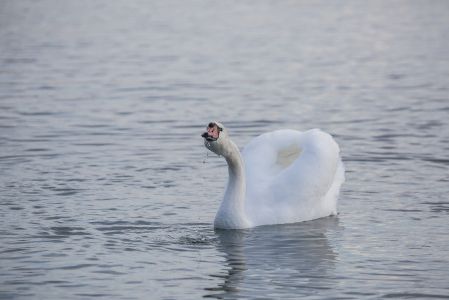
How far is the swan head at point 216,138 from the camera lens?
41.8 feet

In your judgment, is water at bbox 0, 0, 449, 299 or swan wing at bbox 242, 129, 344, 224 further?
A: swan wing at bbox 242, 129, 344, 224

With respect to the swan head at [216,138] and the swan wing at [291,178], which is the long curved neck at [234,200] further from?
the swan head at [216,138]

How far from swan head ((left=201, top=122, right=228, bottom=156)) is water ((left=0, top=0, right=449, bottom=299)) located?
111 centimetres

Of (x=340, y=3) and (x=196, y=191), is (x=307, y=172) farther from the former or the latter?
(x=340, y=3)

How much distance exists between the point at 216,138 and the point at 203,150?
5741 millimetres

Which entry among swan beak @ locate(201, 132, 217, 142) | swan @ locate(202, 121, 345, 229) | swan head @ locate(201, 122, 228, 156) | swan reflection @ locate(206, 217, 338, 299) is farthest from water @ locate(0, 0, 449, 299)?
swan beak @ locate(201, 132, 217, 142)

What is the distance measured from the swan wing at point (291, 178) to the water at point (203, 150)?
0.21 meters

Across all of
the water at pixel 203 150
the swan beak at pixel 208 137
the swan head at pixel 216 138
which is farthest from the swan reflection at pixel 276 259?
the swan beak at pixel 208 137

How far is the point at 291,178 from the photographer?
556 inches

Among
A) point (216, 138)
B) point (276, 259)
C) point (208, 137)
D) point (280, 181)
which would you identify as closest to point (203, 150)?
point (280, 181)

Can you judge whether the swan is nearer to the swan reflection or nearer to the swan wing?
the swan wing

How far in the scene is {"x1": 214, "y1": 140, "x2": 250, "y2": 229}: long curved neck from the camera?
13664 mm

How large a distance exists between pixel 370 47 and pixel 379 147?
529 inches

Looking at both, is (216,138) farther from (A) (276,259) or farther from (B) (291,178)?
(B) (291,178)
